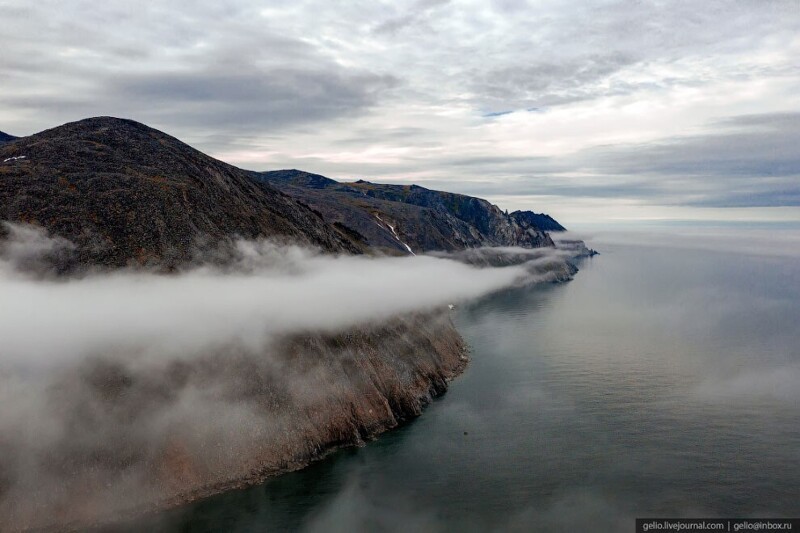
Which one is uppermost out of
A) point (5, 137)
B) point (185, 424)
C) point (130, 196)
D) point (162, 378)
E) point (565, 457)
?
point (5, 137)

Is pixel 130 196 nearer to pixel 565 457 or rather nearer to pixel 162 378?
pixel 162 378

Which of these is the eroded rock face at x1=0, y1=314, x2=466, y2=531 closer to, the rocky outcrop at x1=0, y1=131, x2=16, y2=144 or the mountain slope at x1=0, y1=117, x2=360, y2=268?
the mountain slope at x1=0, y1=117, x2=360, y2=268

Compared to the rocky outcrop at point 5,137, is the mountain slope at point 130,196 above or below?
below

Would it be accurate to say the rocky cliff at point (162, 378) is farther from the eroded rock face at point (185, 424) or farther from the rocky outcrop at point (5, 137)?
the rocky outcrop at point (5, 137)

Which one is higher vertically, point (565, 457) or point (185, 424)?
point (185, 424)

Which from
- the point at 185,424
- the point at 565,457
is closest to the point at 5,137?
the point at 185,424

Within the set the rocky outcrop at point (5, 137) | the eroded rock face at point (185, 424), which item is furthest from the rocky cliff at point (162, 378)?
the rocky outcrop at point (5, 137)
